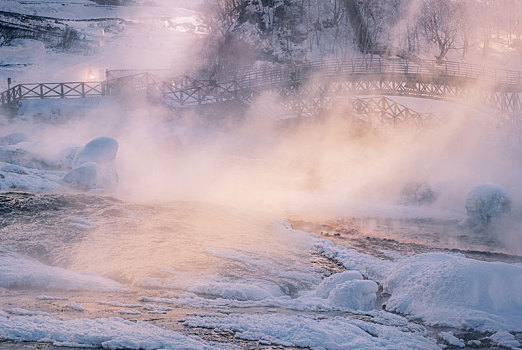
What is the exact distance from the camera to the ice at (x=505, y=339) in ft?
17.7

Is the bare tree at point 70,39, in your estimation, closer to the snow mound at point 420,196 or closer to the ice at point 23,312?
the snow mound at point 420,196

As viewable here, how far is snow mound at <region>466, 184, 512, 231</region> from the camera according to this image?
1359cm

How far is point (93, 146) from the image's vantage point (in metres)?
15.3

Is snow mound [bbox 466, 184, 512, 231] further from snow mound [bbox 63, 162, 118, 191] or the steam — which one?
snow mound [bbox 63, 162, 118, 191]

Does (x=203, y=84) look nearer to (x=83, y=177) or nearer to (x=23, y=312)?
(x=83, y=177)

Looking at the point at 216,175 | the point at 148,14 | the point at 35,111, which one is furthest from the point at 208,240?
the point at 148,14

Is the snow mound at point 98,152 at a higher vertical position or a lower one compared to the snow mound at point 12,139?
higher

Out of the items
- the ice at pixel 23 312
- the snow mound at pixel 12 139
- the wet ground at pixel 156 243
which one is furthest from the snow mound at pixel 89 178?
the ice at pixel 23 312

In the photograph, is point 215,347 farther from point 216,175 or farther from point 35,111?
point 35,111

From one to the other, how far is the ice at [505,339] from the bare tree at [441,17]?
37132 millimetres

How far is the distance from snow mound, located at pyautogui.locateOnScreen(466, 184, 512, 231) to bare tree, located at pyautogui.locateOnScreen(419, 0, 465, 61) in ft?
92.5

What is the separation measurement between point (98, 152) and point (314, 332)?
11.9 metres

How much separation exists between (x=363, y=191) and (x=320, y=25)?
28.8m

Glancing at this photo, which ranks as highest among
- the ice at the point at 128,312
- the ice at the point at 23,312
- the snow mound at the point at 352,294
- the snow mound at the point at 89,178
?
the ice at the point at 23,312
